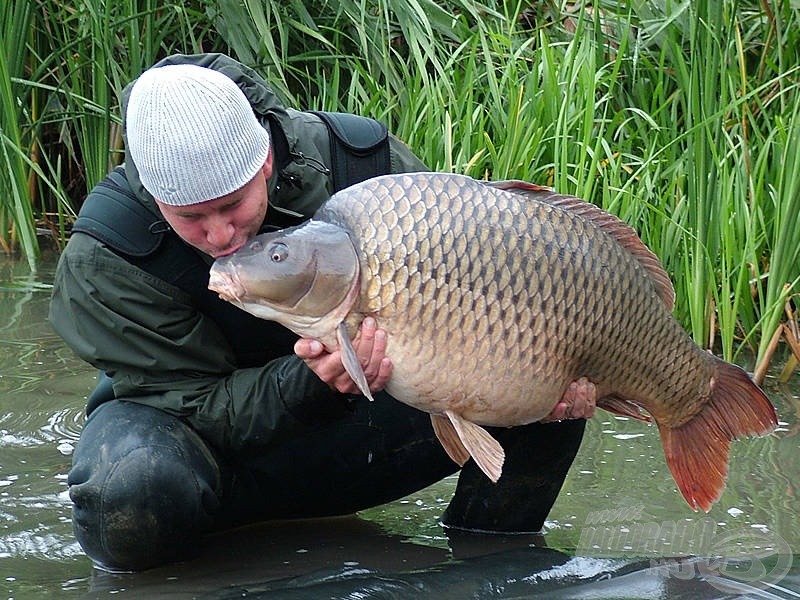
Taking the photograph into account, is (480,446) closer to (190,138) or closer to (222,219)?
(222,219)

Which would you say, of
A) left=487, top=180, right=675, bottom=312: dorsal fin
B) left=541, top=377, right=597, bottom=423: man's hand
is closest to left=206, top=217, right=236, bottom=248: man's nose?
left=487, top=180, right=675, bottom=312: dorsal fin

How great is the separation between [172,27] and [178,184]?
3026mm

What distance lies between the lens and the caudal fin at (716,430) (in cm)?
237

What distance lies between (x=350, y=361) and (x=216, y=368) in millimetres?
488

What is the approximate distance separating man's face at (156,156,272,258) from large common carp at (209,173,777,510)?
118 millimetres

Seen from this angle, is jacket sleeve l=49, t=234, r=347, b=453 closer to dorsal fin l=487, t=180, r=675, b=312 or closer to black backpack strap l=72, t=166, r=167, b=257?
black backpack strap l=72, t=166, r=167, b=257

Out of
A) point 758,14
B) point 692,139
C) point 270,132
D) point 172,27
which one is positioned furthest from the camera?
point 172,27

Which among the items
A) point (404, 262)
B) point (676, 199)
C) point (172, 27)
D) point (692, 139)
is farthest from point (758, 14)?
point (404, 262)

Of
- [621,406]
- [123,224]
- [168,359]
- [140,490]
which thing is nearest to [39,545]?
[140,490]

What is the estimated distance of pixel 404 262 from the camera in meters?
2.04

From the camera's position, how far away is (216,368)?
2.43m

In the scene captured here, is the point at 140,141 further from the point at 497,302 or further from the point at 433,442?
the point at 433,442

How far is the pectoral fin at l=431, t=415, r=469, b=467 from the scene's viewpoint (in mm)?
2258

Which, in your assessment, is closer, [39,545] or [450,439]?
[450,439]
